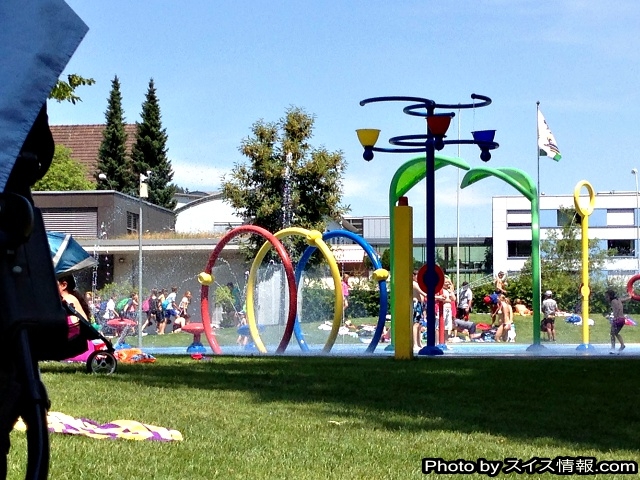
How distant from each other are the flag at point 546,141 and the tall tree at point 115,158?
164 feet

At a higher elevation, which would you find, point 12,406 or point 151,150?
point 151,150

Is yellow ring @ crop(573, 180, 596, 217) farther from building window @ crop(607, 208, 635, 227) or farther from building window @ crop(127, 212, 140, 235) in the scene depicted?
building window @ crop(607, 208, 635, 227)

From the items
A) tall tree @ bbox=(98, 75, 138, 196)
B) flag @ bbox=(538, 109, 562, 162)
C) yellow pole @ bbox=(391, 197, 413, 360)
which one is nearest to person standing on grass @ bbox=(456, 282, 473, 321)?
flag @ bbox=(538, 109, 562, 162)

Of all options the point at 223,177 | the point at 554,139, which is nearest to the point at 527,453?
the point at 554,139

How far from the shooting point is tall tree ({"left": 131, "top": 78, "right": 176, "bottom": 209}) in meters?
77.5

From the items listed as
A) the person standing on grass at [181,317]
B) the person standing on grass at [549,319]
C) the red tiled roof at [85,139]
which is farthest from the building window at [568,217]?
the person standing on grass at [549,319]

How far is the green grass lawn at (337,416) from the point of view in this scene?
19.4 ft

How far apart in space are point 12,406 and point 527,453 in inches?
177

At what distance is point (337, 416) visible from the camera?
8.16 metres

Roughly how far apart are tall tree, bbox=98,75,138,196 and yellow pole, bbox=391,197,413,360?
2315 inches

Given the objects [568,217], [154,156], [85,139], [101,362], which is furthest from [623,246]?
[101,362]

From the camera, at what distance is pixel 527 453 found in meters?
6.44

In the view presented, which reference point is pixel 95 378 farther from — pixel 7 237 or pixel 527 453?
pixel 7 237

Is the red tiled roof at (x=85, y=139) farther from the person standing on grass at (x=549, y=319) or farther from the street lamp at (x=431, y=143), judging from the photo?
the street lamp at (x=431, y=143)
